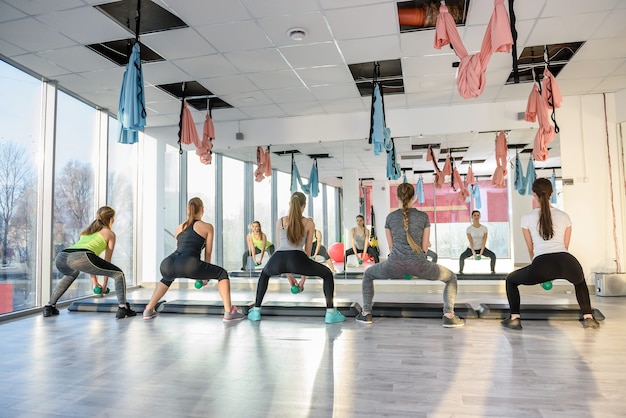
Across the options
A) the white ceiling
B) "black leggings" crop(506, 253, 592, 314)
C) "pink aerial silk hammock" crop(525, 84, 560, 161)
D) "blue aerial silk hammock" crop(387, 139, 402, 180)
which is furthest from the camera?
"blue aerial silk hammock" crop(387, 139, 402, 180)

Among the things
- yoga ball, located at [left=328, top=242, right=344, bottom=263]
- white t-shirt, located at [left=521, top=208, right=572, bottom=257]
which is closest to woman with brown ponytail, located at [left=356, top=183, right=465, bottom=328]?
white t-shirt, located at [left=521, top=208, right=572, bottom=257]

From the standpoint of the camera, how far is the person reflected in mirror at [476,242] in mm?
6266

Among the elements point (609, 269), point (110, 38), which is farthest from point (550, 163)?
point (110, 38)

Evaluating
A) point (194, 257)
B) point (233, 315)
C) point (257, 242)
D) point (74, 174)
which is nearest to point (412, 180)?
point (257, 242)

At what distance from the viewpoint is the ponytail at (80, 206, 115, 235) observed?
452 cm

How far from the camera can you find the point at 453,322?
3852mm

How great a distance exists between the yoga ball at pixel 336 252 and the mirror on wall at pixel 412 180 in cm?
7

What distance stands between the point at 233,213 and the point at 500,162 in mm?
4370

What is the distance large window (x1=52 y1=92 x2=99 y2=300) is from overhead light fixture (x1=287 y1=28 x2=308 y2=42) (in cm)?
332

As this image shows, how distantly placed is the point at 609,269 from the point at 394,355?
4578 millimetres

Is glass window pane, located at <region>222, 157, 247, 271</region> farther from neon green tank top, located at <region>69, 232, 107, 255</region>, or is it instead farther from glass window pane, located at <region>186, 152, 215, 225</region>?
neon green tank top, located at <region>69, 232, 107, 255</region>

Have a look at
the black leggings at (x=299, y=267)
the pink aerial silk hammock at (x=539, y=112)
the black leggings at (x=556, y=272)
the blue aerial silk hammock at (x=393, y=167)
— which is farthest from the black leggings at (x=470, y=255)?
the black leggings at (x=299, y=267)

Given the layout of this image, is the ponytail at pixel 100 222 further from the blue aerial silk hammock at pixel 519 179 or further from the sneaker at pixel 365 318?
the blue aerial silk hammock at pixel 519 179

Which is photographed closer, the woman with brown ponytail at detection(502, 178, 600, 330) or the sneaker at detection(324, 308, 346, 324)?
the woman with brown ponytail at detection(502, 178, 600, 330)
